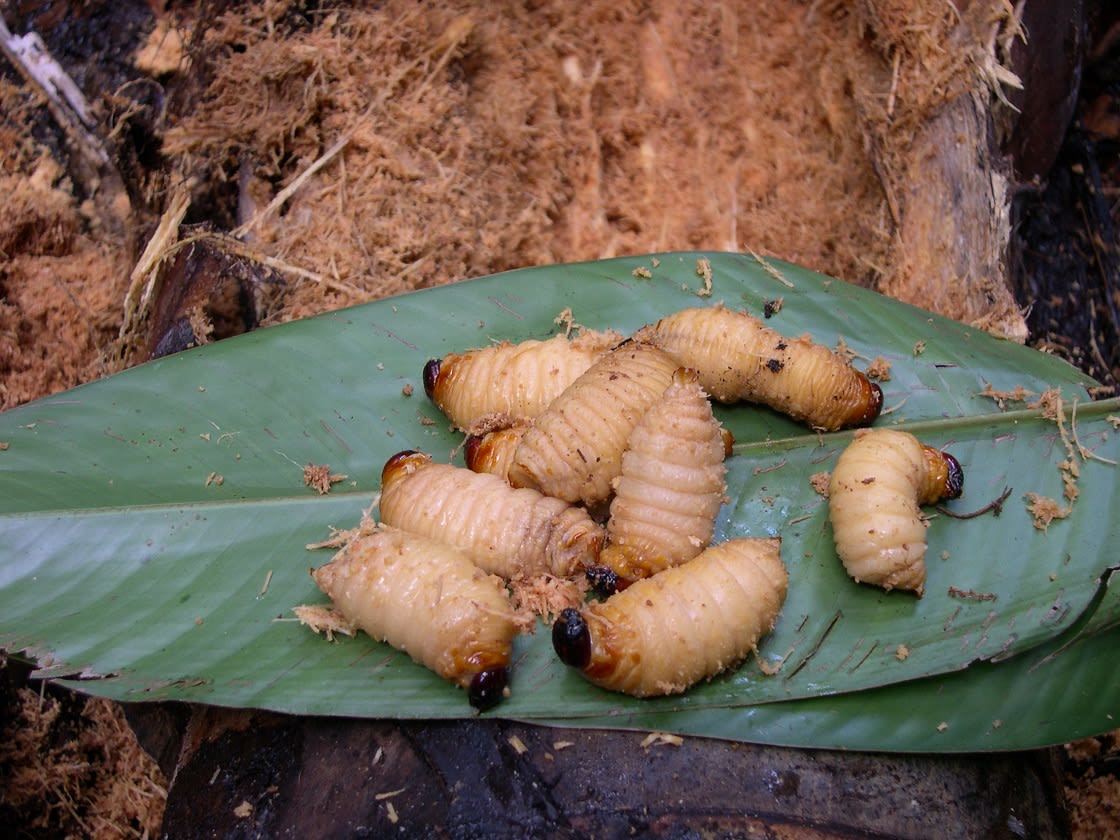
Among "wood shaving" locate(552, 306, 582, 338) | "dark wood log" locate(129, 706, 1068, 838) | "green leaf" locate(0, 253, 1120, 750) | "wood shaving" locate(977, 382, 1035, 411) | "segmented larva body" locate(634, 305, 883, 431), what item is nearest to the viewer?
"dark wood log" locate(129, 706, 1068, 838)

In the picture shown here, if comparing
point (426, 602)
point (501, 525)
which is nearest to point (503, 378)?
point (501, 525)

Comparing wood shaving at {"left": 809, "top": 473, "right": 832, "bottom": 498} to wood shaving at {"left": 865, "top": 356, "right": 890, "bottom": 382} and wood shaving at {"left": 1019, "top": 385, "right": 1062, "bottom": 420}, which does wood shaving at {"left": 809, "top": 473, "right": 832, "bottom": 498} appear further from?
wood shaving at {"left": 1019, "top": 385, "right": 1062, "bottom": 420}

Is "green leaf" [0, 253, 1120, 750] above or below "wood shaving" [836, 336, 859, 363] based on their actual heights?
below

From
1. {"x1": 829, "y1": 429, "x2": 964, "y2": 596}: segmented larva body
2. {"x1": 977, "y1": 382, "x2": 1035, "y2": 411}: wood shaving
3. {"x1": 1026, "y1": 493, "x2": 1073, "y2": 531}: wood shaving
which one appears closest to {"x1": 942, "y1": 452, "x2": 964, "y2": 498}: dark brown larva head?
{"x1": 829, "y1": 429, "x2": 964, "y2": 596}: segmented larva body

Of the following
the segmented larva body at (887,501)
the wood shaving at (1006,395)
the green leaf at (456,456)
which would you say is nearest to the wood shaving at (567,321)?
the green leaf at (456,456)

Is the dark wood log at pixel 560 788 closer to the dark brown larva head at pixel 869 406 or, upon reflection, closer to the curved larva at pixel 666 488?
the curved larva at pixel 666 488

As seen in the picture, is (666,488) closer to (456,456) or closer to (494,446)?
(494,446)

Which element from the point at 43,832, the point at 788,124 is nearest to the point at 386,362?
the point at 43,832
